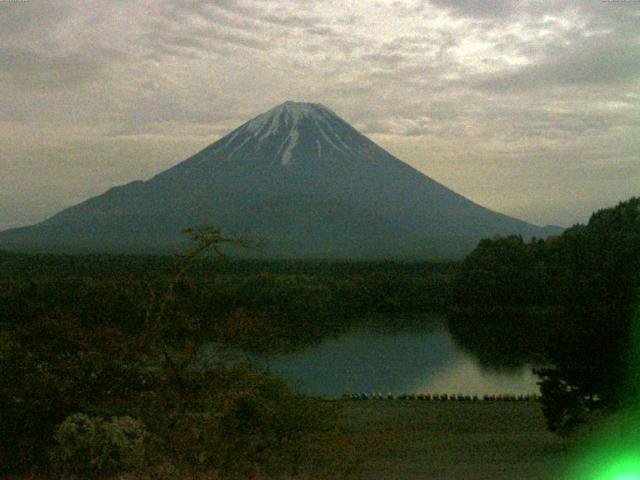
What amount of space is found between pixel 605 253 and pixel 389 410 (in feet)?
63.2

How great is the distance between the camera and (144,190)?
97.9m

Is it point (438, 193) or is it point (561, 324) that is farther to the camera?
point (438, 193)

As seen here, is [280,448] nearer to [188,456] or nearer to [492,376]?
[188,456]

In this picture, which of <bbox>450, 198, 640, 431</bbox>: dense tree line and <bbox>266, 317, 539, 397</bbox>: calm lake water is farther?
<bbox>266, 317, 539, 397</bbox>: calm lake water

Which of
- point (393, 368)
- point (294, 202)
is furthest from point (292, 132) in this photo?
point (393, 368)

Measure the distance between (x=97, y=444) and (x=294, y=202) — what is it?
85.1m

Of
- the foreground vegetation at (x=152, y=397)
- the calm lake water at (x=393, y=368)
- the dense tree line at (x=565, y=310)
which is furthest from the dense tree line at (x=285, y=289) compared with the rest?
the foreground vegetation at (x=152, y=397)

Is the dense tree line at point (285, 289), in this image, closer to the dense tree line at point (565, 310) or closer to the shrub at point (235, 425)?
the dense tree line at point (565, 310)

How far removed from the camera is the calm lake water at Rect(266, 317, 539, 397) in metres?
16.9

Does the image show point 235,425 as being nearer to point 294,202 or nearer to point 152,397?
point 152,397

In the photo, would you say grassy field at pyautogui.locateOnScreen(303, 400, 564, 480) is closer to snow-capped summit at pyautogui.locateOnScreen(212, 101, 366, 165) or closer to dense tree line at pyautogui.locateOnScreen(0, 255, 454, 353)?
dense tree line at pyautogui.locateOnScreen(0, 255, 454, 353)

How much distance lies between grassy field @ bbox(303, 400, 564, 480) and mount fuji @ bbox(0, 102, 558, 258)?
2453 inches

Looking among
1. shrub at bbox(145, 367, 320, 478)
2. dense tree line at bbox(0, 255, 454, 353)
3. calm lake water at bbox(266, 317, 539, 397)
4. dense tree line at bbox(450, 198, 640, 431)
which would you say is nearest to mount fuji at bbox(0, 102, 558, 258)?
dense tree line at bbox(0, 255, 454, 353)

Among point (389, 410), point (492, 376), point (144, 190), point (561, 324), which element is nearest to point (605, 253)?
point (492, 376)
